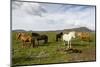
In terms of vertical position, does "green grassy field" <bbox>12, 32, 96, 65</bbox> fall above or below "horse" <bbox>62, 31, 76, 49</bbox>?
below

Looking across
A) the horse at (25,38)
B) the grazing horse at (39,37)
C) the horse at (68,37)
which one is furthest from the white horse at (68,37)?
the horse at (25,38)

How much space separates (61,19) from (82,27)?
32 centimetres

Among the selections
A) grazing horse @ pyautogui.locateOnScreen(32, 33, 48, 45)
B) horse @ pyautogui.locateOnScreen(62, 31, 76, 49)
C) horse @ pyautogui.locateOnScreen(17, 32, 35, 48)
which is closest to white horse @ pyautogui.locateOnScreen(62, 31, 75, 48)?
horse @ pyautogui.locateOnScreen(62, 31, 76, 49)

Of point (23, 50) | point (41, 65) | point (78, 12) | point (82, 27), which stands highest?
point (78, 12)

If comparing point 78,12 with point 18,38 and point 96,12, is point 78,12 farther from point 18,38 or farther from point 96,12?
point 18,38

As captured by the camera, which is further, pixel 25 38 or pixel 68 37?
pixel 68 37

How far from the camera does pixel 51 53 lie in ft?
8.60

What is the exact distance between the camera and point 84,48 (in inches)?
110

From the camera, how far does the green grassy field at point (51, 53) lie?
2475 millimetres

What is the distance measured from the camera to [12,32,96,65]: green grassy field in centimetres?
248

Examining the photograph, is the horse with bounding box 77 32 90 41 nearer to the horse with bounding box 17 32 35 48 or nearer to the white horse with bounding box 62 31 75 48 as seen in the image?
the white horse with bounding box 62 31 75 48

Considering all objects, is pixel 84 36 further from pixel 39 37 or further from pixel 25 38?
pixel 25 38

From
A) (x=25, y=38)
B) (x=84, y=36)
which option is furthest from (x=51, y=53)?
(x=84, y=36)

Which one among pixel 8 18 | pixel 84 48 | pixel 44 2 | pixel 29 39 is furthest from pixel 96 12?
pixel 8 18
